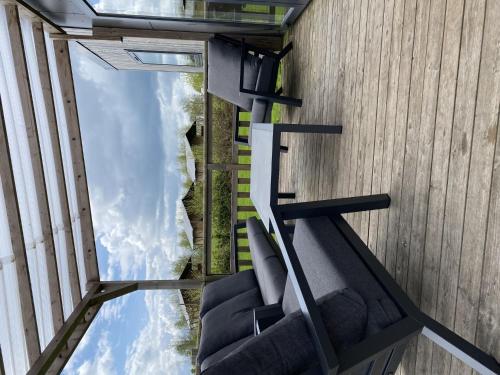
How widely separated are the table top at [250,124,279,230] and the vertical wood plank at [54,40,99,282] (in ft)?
7.59

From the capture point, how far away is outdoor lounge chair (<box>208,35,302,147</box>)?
317cm

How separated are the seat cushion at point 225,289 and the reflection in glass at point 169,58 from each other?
2886mm

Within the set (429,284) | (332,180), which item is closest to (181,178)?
(332,180)

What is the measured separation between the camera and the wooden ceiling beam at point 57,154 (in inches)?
130

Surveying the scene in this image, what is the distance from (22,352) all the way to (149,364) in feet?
7.50

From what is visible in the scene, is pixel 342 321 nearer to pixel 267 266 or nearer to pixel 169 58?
pixel 267 266

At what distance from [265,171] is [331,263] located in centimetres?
Result: 81

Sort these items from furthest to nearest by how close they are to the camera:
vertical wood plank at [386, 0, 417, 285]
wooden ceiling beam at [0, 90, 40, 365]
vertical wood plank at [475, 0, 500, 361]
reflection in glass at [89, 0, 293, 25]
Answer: reflection in glass at [89, 0, 293, 25], wooden ceiling beam at [0, 90, 40, 365], vertical wood plank at [386, 0, 417, 285], vertical wood plank at [475, 0, 500, 361]

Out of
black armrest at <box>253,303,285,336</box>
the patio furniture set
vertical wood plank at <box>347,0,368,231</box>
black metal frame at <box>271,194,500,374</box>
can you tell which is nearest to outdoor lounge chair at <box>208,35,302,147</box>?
the patio furniture set

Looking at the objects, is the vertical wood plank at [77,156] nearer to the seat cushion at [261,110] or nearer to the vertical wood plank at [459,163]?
the seat cushion at [261,110]

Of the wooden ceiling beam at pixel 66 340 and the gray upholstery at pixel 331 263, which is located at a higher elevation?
the gray upholstery at pixel 331 263

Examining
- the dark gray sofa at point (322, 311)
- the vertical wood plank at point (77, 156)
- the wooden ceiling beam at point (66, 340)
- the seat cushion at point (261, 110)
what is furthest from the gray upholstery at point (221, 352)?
the vertical wood plank at point (77, 156)

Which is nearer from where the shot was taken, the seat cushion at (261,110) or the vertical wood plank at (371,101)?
the vertical wood plank at (371,101)

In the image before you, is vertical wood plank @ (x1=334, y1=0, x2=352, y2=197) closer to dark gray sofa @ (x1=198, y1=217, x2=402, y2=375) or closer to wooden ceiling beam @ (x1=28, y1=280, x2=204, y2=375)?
dark gray sofa @ (x1=198, y1=217, x2=402, y2=375)
